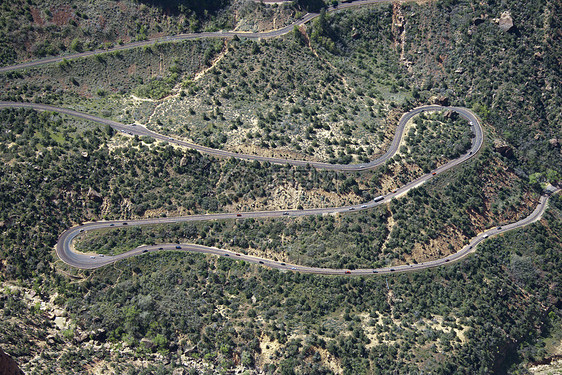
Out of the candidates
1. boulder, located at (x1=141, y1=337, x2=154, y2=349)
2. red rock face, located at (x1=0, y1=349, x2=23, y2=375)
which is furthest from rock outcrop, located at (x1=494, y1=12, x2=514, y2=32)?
red rock face, located at (x1=0, y1=349, x2=23, y2=375)

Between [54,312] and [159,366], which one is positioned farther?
[54,312]

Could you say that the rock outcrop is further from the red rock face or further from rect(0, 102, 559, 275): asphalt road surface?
the red rock face

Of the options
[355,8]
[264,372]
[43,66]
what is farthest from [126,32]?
[264,372]

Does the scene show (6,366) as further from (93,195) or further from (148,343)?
(93,195)

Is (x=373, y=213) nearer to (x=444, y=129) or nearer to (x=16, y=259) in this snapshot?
(x=444, y=129)

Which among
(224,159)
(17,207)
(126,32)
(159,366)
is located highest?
(126,32)

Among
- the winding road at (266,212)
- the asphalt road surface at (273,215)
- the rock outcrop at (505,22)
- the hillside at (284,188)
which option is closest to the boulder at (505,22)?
the rock outcrop at (505,22)

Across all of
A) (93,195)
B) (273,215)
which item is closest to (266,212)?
(273,215)

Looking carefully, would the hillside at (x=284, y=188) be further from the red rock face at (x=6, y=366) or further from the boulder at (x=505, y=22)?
the red rock face at (x=6, y=366)
